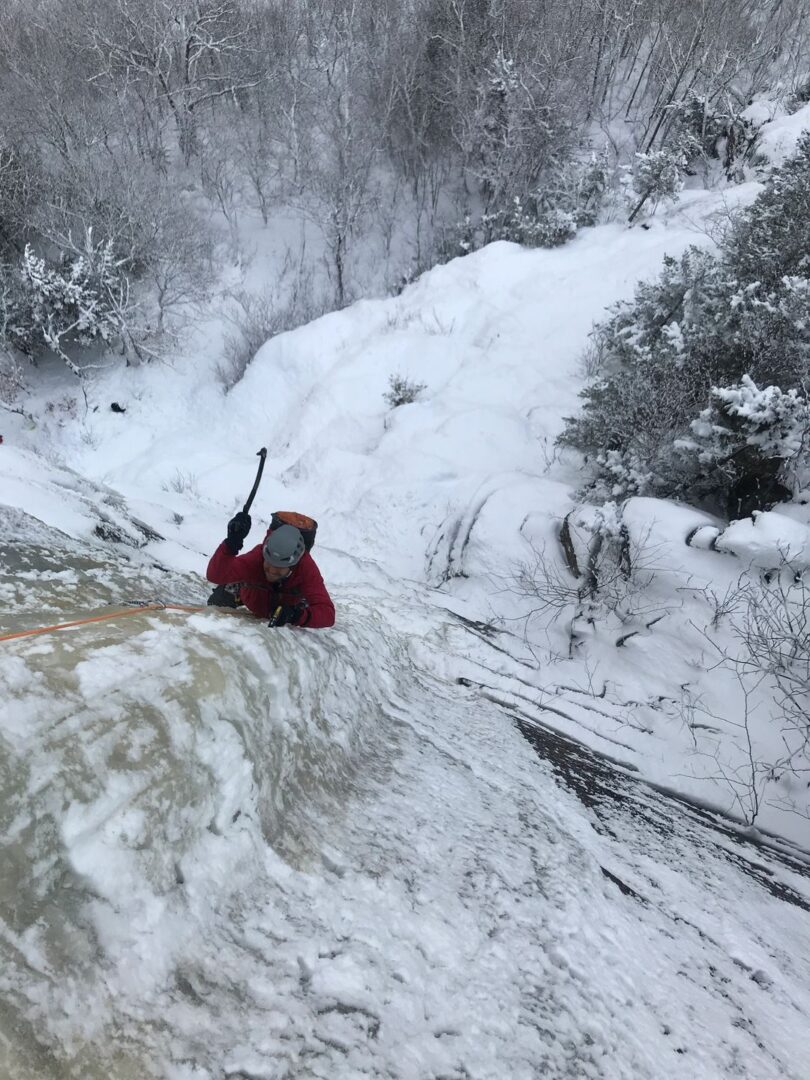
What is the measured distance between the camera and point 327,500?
10484 millimetres

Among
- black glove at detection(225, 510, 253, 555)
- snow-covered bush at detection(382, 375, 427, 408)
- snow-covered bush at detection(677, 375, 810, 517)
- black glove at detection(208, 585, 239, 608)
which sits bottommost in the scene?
black glove at detection(208, 585, 239, 608)

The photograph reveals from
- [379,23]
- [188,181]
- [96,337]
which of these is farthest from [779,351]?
[188,181]

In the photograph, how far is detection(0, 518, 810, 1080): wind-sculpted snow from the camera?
139 centimetres

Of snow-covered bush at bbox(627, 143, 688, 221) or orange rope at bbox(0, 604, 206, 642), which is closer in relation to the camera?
orange rope at bbox(0, 604, 206, 642)

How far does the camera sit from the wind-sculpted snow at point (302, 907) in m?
1.39

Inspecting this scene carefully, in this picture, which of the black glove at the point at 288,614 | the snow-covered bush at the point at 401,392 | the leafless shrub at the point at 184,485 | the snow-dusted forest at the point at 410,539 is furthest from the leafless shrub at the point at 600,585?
the leafless shrub at the point at 184,485

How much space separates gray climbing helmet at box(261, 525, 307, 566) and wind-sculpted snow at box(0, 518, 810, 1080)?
1.30 ft

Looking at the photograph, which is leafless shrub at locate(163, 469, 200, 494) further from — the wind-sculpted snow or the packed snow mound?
the packed snow mound

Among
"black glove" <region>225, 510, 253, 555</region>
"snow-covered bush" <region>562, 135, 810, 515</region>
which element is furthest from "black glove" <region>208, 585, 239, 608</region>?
"snow-covered bush" <region>562, 135, 810, 515</region>

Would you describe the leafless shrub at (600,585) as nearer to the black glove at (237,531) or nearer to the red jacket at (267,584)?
the red jacket at (267,584)

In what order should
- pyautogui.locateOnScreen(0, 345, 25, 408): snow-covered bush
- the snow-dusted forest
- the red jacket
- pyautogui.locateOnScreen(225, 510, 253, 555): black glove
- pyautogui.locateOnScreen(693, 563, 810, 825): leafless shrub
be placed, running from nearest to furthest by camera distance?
the snow-dusted forest
the red jacket
pyautogui.locateOnScreen(225, 510, 253, 555): black glove
pyautogui.locateOnScreen(693, 563, 810, 825): leafless shrub
pyautogui.locateOnScreen(0, 345, 25, 408): snow-covered bush

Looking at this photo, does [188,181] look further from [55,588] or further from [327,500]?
[55,588]

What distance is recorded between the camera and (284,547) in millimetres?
3211

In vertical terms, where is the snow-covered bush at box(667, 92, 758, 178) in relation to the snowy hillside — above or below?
above
